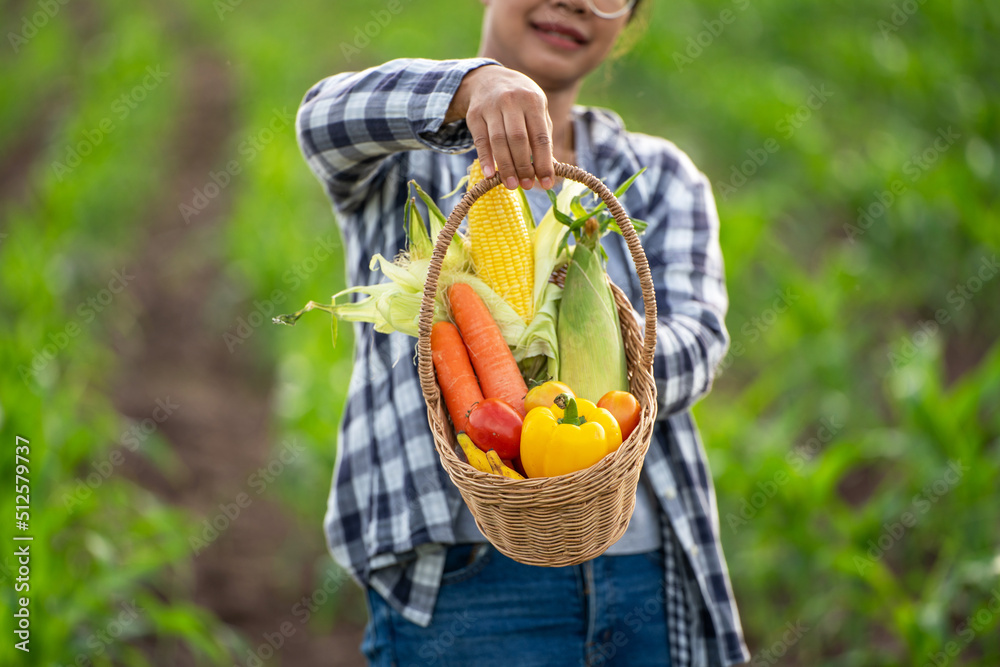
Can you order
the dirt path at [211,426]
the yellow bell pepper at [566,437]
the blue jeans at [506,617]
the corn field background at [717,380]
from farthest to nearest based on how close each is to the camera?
the dirt path at [211,426], the corn field background at [717,380], the blue jeans at [506,617], the yellow bell pepper at [566,437]

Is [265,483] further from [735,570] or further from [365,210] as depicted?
[365,210]

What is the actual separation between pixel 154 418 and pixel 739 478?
2.82m

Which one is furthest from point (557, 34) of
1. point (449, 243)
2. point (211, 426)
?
point (211, 426)

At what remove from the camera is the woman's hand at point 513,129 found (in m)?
1.06

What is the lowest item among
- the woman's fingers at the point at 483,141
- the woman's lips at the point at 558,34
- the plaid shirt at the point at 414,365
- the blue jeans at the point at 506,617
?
the blue jeans at the point at 506,617

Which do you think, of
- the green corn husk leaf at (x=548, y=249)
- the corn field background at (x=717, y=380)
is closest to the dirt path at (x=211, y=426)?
the corn field background at (x=717, y=380)

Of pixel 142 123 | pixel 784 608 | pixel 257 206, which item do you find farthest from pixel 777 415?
pixel 142 123

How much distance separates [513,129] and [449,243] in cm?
18

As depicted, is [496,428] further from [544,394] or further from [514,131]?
[514,131]

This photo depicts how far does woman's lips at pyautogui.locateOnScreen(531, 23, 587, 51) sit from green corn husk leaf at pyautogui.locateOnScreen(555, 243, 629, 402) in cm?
43

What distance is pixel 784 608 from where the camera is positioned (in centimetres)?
285

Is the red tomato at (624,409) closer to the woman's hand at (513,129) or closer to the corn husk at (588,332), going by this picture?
the corn husk at (588,332)

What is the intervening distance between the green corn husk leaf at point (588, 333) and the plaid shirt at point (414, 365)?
0.15m

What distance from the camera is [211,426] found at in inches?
159
